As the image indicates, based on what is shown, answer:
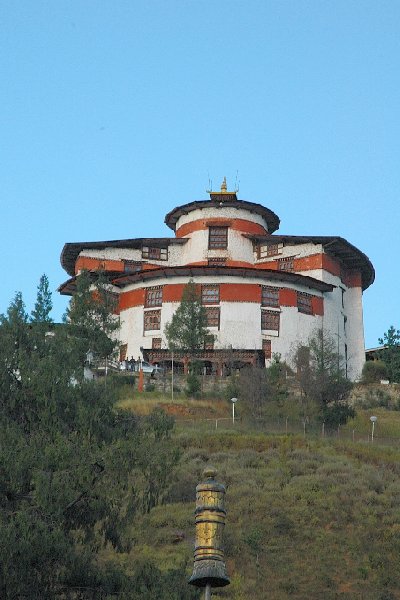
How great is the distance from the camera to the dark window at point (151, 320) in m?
58.9

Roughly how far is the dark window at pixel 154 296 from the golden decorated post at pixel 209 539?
151 feet

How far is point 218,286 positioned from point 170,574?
4003 centimetres

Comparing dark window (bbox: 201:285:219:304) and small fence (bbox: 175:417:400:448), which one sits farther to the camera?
dark window (bbox: 201:285:219:304)

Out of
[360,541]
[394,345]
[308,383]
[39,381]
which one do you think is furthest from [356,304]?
[39,381]

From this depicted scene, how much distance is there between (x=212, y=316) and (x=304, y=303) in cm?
581

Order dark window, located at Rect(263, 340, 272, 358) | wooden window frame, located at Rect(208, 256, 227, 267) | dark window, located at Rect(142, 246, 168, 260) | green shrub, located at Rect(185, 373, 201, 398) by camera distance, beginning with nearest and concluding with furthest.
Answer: green shrub, located at Rect(185, 373, 201, 398) → dark window, located at Rect(263, 340, 272, 358) → wooden window frame, located at Rect(208, 256, 227, 267) → dark window, located at Rect(142, 246, 168, 260)

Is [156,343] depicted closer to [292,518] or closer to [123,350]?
[123,350]

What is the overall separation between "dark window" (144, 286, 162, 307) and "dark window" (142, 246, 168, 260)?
5829 millimetres

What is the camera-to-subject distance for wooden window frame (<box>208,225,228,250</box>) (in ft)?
212

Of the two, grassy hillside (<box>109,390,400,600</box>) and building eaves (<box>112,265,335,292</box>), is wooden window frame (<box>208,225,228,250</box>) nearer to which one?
building eaves (<box>112,265,335,292</box>)

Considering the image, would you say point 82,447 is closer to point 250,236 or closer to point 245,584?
point 245,584

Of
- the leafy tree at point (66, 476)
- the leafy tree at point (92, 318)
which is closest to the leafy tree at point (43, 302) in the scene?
the leafy tree at point (92, 318)

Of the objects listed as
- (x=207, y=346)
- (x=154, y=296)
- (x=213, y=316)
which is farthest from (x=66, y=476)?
(x=154, y=296)

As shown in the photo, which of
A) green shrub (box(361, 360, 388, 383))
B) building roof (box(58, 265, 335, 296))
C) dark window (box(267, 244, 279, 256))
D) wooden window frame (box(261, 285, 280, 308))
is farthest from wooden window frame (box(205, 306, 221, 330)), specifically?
green shrub (box(361, 360, 388, 383))
